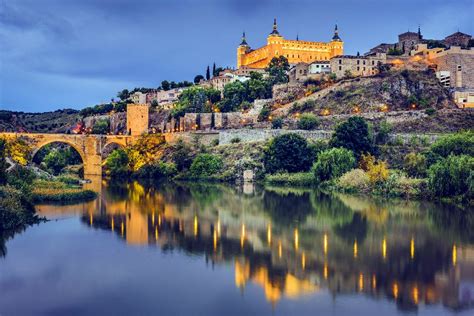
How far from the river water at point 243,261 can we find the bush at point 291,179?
13.6 m

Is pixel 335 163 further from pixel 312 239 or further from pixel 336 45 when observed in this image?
pixel 336 45

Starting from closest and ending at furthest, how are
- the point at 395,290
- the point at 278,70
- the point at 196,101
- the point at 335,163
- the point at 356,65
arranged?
the point at 395,290, the point at 335,163, the point at 356,65, the point at 196,101, the point at 278,70

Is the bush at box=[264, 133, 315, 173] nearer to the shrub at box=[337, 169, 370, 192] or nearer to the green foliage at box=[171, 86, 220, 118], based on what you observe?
the shrub at box=[337, 169, 370, 192]

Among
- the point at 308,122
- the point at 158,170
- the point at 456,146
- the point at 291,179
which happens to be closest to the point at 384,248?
the point at 456,146

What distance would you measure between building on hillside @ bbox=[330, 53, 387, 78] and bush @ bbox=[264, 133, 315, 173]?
21.2 meters

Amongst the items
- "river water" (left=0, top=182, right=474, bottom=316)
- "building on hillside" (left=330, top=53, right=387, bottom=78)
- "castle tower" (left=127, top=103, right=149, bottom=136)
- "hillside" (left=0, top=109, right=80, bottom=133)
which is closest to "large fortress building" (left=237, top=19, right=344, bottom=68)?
"building on hillside" (left=330, top=53, right=387, bottom=78)

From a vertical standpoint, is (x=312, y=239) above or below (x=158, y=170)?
below

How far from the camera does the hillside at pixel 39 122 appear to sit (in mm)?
96312

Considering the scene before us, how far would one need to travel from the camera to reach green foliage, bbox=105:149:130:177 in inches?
2373

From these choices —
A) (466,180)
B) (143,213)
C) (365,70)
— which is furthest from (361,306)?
(365,70)

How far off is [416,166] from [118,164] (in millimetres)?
32247

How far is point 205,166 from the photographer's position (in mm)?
55219

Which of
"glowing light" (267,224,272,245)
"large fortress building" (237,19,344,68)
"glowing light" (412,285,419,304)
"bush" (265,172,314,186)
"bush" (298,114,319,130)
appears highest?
"large fortress building" (237,19,344,68)

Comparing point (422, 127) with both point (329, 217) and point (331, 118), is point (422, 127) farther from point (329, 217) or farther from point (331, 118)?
point (329, 217)
